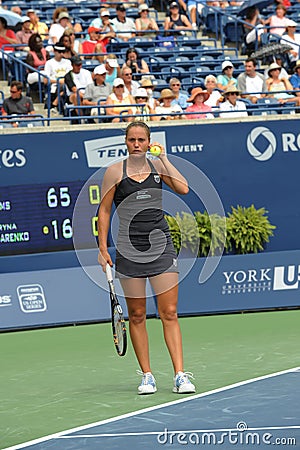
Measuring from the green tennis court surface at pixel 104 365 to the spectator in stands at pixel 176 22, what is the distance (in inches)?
334

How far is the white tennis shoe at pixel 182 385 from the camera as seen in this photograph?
923 centimetres

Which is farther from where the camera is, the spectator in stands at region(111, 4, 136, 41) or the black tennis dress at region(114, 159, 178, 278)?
the spectator in stands at region(111, 4, 136, 41)

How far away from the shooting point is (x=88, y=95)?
1709 cm

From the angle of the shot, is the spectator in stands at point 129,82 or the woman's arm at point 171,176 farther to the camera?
the spectator in stands at point 129,82

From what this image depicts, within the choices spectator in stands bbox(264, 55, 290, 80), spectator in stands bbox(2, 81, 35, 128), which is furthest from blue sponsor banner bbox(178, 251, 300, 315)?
spectator in stands bbox(264, 55, 290, 80)

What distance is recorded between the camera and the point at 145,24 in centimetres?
2092

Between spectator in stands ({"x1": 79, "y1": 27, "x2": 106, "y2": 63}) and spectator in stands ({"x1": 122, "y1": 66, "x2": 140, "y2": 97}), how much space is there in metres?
1.62

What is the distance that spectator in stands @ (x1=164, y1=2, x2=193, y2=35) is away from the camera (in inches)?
838

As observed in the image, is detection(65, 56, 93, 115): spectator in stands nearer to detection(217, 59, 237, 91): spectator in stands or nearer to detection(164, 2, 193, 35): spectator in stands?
detection(217, 59, 237, 91): spectator in stands

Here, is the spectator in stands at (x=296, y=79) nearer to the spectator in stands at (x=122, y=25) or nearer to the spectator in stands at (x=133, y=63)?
the spectator in stands at (x=133, y=63)

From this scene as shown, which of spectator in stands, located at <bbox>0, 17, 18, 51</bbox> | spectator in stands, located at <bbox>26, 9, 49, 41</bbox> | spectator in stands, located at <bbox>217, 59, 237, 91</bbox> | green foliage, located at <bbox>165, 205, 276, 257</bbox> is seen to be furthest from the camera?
spectator in stands, located at <bbox>26, 9, 49, 41</bbox>

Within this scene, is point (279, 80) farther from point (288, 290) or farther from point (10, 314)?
point (10, 314)

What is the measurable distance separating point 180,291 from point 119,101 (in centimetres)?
381

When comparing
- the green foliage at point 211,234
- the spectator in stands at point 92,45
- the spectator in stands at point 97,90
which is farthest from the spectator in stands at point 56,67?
the green foliage at point 211,234
